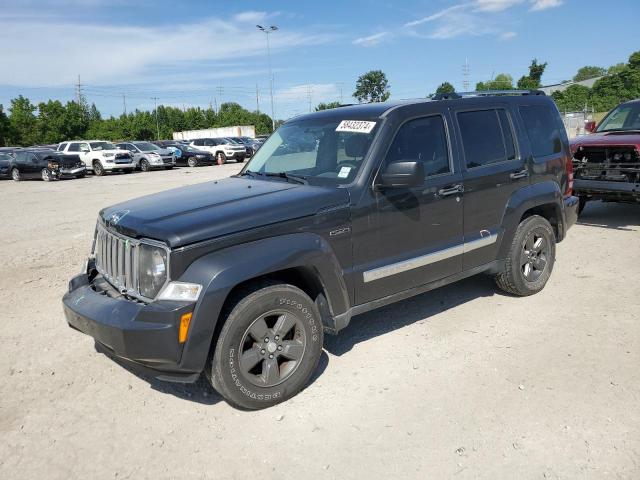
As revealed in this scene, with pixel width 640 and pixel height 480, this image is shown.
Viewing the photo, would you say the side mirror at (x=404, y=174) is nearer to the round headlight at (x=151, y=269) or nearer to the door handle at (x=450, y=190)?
the door handle at (x=450, y=190)

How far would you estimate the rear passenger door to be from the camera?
4.55 m

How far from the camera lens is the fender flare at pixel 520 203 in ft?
16.1

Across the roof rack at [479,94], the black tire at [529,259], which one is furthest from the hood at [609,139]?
the black tire at [529,259]

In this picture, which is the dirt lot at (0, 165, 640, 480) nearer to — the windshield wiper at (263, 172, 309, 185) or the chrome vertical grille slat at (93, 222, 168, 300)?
the chrome vertical grille slat at (93, 222, 168, 300)

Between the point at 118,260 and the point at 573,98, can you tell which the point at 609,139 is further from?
the point at 573,98

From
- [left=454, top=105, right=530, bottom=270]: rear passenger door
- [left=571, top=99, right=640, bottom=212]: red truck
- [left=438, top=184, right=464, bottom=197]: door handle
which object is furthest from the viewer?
[left=571, top=99, right=640, bottom=212]: red truck

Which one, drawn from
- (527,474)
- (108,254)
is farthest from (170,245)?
(527,474)

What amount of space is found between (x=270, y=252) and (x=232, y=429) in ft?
3.72

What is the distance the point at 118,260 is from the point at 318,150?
5.98 feet

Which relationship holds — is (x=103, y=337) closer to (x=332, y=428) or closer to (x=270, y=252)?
(x=270, y=252)

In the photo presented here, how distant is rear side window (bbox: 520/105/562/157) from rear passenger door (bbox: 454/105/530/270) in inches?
11.9

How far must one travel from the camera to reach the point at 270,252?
10.9 ft

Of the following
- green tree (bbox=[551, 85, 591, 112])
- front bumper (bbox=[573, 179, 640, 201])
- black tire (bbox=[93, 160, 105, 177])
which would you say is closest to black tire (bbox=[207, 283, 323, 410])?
front bumper (bbox=[573, 179, 640, 201])

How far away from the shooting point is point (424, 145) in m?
4.29
